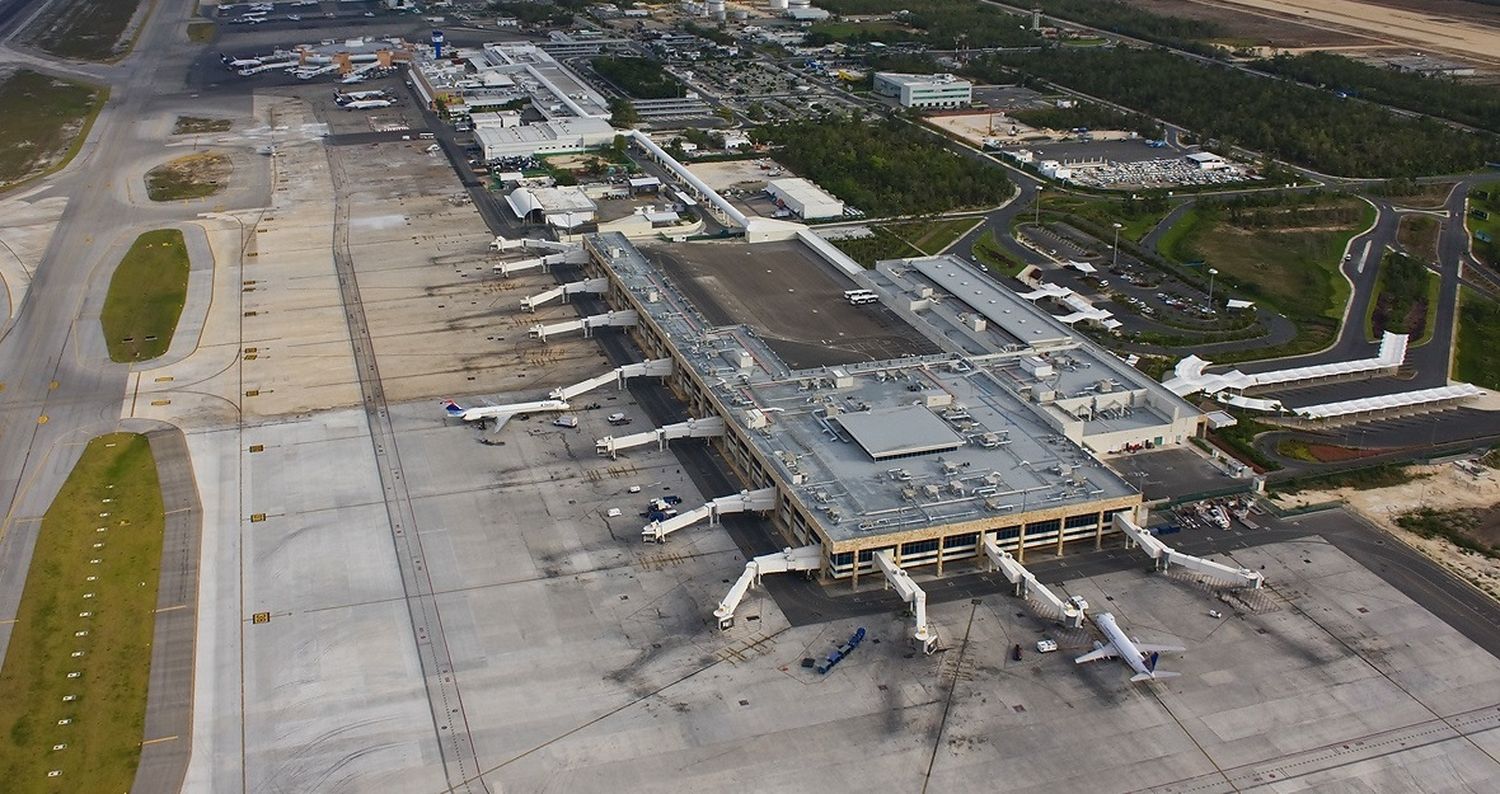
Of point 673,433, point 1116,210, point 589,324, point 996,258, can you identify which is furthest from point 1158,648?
point 1116,210

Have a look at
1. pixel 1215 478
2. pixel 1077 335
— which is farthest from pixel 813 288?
pixel 1215 478

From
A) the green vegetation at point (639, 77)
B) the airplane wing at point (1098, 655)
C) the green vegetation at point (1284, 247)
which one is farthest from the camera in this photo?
the green vegetation at point (639, 77)

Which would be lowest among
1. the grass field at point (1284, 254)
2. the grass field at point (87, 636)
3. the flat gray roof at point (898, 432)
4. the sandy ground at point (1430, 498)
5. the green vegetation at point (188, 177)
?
the grass field at point (1284, 254)

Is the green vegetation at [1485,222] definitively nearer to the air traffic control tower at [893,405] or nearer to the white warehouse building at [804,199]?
the air traffic control tower at [893,405]

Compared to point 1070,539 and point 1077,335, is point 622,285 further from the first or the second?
point 1070,539

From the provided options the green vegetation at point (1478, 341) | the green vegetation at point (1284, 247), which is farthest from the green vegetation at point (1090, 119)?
the green vegetation at point (1478, 341)

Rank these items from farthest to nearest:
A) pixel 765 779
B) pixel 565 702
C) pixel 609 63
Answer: pixel 609 63 → pixel 565 702 → pixel 765 779

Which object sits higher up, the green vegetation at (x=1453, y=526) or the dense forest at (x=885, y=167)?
the dense forest at (x=885, y=167)

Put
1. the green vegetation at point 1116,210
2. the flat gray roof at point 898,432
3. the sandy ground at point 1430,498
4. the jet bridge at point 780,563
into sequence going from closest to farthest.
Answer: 1. the jet bridge at point 780,563
2. the sandy ground at point 1430,498
3. the flat gray roof at point 898,432
4. the green vegetation at point 1116,210
